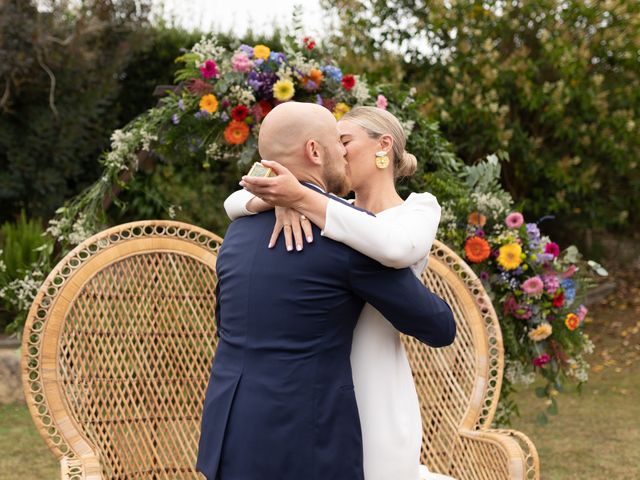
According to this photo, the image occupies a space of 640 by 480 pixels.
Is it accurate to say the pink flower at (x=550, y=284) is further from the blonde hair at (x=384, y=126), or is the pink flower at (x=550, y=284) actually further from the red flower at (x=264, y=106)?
the blonde hair at (x=384, y=126)

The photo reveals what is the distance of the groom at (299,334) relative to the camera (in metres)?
1.76

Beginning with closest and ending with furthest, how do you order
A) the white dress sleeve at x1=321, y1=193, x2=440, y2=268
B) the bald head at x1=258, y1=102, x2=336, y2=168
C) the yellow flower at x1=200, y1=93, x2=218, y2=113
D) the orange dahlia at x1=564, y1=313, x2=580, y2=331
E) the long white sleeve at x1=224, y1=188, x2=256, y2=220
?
1. the white dress sleeve at x1=321, y1=193, x2=440, y2=268
2. the bald head at x1=258, y1=102, x2=336, y2=168
3. the long white sleeve at x1=224, y1=188, x2=256, y2=220
4. the yellow flower at x1=200, y1=93, x2=218, y2=113
5. the orange dahlia at x1=564, y1=313, x2=580, y2=331

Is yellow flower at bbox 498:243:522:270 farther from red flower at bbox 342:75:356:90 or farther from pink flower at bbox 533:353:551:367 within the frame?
red flower at bbox 342:75:356:90

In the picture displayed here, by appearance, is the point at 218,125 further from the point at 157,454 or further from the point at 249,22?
the point at 249,22

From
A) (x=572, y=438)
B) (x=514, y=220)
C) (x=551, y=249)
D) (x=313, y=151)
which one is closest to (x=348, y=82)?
(x=514, y=220)

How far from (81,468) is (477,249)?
6.55 ft

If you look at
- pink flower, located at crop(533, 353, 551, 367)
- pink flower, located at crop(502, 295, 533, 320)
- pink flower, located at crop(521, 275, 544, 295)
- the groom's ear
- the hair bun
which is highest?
the groom's ear

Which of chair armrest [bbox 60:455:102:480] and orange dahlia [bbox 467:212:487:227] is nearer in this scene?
chair armrest [bbox 60:455:102:480]

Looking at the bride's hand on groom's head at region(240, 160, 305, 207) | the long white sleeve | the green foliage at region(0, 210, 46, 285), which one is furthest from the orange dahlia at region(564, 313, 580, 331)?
the green foliage at region(0, 210, 46, 285)

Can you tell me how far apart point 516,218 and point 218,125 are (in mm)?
1351

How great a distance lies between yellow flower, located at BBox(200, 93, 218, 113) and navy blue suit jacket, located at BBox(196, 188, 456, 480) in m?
1.96

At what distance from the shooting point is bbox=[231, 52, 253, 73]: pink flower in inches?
147

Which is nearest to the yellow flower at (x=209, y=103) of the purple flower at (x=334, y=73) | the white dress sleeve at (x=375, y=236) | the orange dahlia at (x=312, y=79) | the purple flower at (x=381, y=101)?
the orange dahlia at (x=312, y=79)

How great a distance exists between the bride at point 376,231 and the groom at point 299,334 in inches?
1.9
